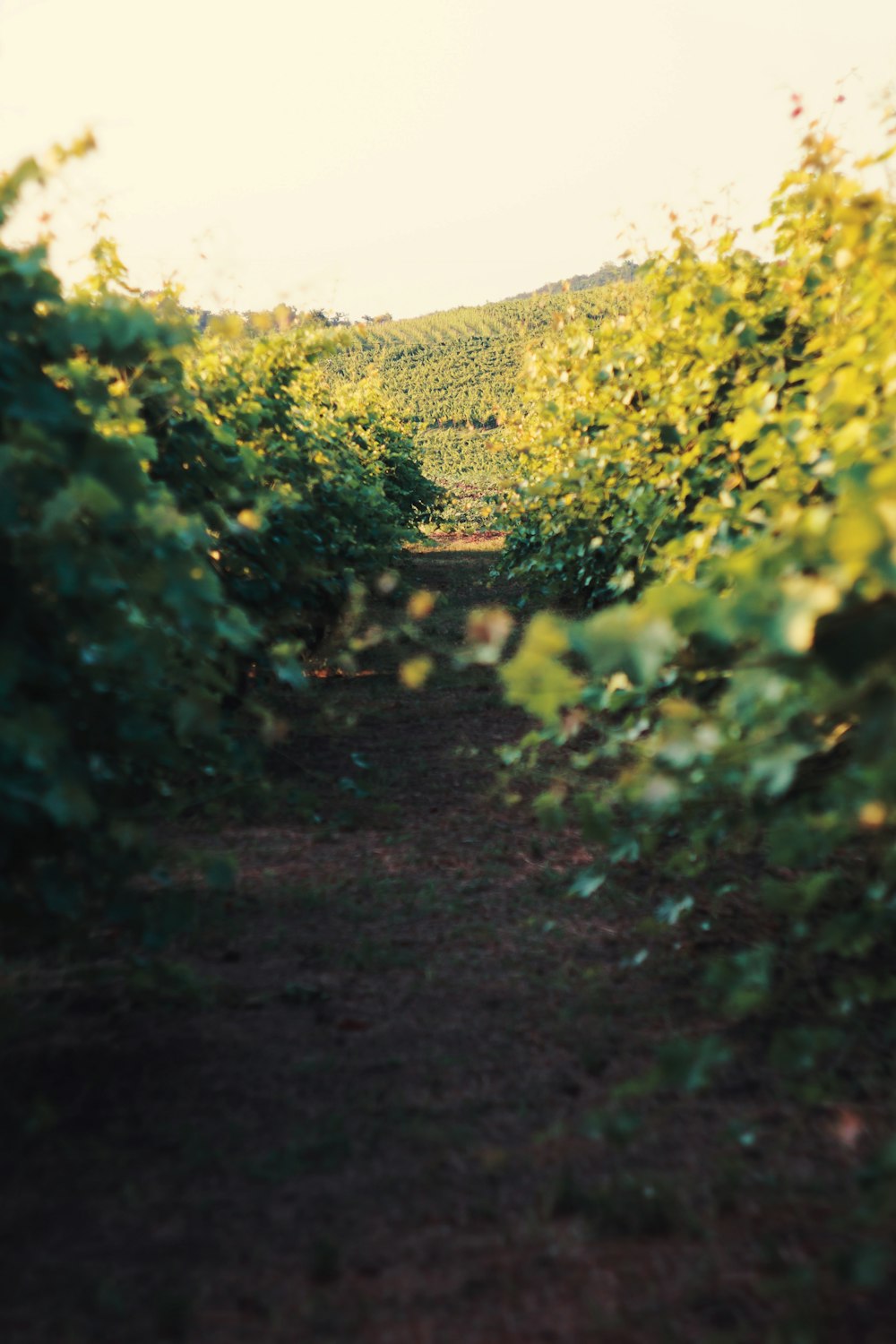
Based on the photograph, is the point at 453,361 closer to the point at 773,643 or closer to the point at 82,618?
the point at 82,618

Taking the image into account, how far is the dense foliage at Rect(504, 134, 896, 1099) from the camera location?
61.8 inches

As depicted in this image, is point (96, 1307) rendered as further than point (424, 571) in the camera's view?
No

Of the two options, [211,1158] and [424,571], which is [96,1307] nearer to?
[211,1158]

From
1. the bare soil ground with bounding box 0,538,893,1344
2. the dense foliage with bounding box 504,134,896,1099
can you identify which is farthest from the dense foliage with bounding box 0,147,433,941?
the dense foliage with bounding box 504,134,896,1099

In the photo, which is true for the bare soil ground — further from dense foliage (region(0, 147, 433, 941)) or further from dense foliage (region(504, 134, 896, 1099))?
dense foliage (region(0, 147, 433, 941))

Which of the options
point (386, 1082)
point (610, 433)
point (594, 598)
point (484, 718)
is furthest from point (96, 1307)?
point (594, 598)

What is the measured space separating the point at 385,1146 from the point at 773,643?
1.68 meters

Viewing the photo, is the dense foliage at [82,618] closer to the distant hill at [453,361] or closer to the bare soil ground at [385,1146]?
the bare soil ground at [385,1146]

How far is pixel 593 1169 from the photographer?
2.33 m

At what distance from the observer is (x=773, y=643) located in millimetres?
1421

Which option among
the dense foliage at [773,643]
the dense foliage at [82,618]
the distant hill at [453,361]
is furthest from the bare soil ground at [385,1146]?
the distant hill at [453,361]

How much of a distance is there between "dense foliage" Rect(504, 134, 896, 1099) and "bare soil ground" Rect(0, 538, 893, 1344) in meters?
0.36

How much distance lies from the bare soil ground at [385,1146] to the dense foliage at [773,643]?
36cm

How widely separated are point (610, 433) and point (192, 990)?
209 inches
